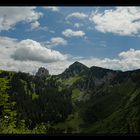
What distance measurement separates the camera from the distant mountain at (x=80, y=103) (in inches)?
1939

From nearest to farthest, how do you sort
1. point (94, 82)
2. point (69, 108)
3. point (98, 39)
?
point (69, 108) < point (98, 39) < point (94, 82)

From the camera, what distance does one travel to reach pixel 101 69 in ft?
311

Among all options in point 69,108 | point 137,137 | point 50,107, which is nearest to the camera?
point 137,137

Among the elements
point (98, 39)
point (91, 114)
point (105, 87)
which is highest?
point (98, 39)

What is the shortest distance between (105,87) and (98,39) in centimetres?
1256

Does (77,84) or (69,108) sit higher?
(77,84)

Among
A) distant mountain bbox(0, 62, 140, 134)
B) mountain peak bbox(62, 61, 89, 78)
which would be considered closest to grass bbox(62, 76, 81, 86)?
mountain peak bbox(62, 61, 89, 78)

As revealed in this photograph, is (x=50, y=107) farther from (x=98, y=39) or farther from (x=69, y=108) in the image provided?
(x=98, y=39)

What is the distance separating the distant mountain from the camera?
49.2 metres

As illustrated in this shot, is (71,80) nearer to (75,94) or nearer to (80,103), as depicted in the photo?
(75,94)

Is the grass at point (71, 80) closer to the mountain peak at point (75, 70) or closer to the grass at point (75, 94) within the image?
the mountain peak at point (75, 70)

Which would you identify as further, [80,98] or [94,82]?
[94,82]

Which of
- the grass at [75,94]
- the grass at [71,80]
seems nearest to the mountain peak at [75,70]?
the grass at [71,80]
